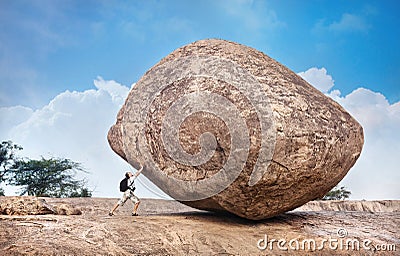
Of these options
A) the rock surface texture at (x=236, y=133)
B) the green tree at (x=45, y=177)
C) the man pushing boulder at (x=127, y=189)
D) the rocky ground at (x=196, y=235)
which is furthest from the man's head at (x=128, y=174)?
the green tree at (x=45, y=177)

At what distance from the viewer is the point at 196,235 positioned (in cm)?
620

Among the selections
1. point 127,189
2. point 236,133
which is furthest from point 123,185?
point 236,133

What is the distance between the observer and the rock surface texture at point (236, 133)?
20.0 ft

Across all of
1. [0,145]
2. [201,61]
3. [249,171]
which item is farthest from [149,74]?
[0,145]

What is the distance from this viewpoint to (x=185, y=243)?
595 centimetres

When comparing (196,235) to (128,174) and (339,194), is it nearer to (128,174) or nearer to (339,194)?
(128,174)

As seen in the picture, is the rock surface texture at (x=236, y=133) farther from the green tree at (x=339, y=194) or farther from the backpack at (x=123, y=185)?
the green tree at (x=339, y=194)

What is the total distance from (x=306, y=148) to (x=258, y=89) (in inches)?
47.5

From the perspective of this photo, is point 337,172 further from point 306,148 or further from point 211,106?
point 211,106

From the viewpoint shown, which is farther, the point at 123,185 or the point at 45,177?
the point at 45,177

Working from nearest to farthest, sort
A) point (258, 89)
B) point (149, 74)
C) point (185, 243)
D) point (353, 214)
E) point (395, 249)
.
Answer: point (185, 243) < point (258, 89) < point (395, 249) < point (149, 74) < point (353, 214)

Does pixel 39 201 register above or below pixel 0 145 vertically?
below

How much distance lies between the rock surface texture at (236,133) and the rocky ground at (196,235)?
1.44 ft

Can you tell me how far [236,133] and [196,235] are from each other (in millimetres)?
1726
